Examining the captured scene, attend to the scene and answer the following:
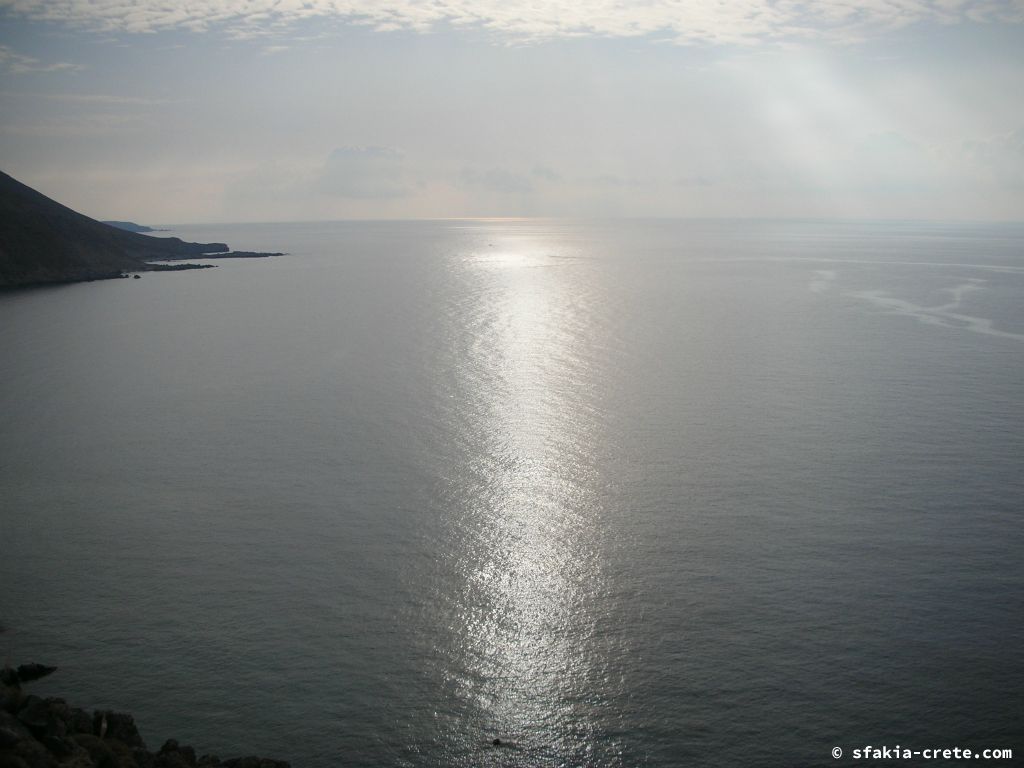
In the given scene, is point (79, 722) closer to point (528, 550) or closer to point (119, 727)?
point (119, 727)

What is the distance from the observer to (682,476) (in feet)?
119

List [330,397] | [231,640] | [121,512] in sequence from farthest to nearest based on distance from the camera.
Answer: [330,397], [121,512], [231,640]

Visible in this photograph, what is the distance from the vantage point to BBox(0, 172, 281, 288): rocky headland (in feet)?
411

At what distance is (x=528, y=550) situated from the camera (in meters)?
29.2

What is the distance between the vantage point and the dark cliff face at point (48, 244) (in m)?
125

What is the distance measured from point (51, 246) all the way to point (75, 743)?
143702 millimetres

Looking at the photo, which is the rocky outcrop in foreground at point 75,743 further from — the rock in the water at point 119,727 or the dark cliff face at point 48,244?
the dark cliff face at point 48,244

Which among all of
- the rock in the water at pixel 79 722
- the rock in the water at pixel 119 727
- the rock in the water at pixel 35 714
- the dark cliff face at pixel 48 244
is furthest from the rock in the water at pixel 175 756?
the dark cliff face at pixel 48 244

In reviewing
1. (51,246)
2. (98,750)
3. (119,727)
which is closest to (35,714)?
(98,750)

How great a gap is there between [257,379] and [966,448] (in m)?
48.0

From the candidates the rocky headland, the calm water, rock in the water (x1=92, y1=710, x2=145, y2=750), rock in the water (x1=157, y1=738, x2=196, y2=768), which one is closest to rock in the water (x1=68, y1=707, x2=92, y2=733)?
rock in the water (x1=92, y1=710, x2=145, y2=750)

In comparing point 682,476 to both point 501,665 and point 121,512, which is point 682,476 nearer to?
point 501,665

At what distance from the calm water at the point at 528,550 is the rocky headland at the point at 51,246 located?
253 feet

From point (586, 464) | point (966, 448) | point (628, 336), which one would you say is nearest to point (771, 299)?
point (628, 336)
